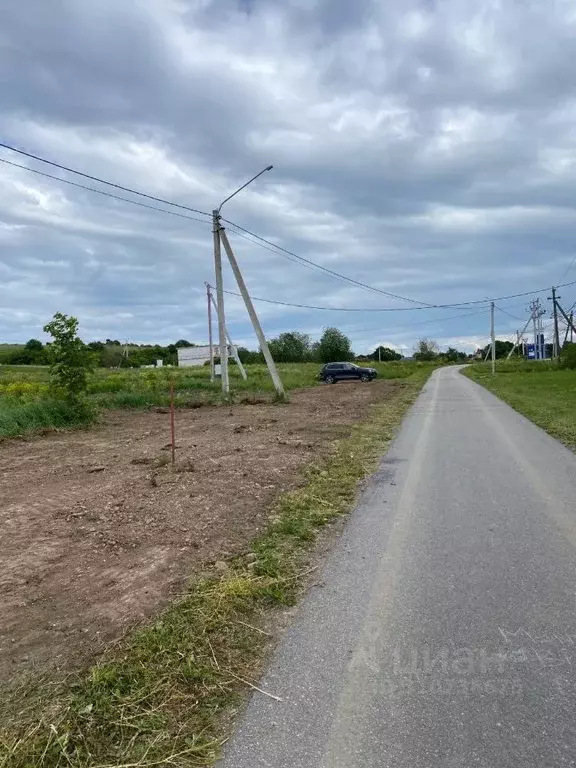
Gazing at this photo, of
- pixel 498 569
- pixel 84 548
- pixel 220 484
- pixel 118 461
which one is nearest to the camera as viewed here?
pixel 498 569

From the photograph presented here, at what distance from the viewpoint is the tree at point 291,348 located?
115m

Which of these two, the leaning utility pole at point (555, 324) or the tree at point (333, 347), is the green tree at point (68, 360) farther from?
the tree at point (333, 347)

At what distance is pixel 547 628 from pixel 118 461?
26.4 ft

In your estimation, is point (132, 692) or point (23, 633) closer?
point (132, 692)

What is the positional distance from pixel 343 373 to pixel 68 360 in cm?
3550

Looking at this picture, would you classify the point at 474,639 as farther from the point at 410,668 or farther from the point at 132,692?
the point at 132,692

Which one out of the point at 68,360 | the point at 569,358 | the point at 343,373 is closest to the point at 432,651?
the point at 68,360

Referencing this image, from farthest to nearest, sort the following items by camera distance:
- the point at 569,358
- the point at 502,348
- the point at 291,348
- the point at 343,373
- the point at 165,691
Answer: the point at 502,348 → the point at 291,348 → the point at 569,358 → the point at 343,373 → the point at 165,691

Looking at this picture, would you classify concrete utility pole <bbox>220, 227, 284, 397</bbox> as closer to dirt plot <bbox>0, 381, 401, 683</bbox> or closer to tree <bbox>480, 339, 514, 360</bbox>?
dirt plot <bbox>0, 381, 401, 683</bbox>

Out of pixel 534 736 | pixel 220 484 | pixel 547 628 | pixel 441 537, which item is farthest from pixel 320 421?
pixel 534 736

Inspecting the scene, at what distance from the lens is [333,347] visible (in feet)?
354

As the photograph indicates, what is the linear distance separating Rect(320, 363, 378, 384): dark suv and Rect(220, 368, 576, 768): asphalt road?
42480 mm

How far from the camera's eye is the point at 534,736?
8.86 feet

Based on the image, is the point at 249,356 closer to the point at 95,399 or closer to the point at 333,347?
the point at 333,347
